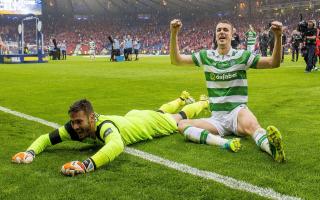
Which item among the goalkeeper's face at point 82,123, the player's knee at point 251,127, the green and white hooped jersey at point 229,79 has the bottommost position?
the player's knee at point 251,127

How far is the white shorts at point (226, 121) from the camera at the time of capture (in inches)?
215

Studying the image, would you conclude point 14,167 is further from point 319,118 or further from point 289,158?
point 319,118

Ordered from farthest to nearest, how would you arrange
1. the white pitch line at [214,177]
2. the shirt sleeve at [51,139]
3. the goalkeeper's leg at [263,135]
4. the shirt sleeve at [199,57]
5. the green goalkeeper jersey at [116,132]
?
the shirt sleeve at [199,57] < the shirt sleeve at [51,139] < the green goalkeeper jersey at [116,132] < the goalkeeper's leg at [263,135] < the white pitch line at [214,177]

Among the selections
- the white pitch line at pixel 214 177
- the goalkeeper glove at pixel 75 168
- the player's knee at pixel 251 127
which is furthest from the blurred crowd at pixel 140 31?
the goalkeeper glove at pixel 75 168

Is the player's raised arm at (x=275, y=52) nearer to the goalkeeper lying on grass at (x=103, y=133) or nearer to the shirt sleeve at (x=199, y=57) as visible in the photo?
the shirt sleeve at (x=199, y=57)

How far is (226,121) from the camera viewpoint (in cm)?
555

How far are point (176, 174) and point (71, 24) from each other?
78835mm

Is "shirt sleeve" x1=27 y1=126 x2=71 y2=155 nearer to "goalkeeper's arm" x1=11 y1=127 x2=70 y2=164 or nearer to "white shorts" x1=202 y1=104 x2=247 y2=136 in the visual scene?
Answer: "goalkeeper's arm" x1=11 y1=127 x2=70 y2=164

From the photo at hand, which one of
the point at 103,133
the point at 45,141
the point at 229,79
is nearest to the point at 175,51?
the point at 229,79

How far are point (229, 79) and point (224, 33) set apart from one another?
548 mm

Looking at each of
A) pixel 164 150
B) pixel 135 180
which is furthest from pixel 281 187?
pixel 164 150

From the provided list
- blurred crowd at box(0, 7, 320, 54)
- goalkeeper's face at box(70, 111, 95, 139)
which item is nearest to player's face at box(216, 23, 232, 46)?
goalkeeper's face at box(70, 111, 95, 139)

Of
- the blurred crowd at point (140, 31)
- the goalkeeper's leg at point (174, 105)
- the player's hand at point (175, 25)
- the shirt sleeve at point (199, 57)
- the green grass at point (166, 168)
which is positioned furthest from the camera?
the blurred crowd at point (140, 31)

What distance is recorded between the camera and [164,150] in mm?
4984
